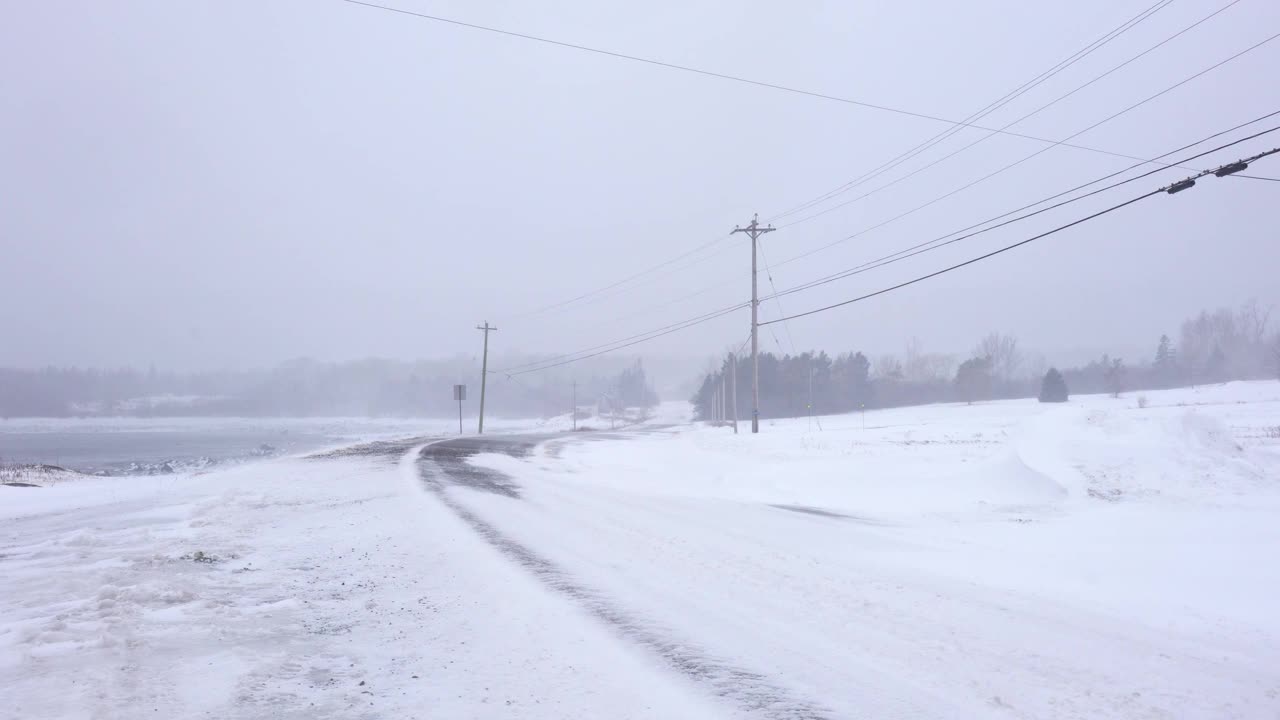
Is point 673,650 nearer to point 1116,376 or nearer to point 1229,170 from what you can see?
point 1229,170

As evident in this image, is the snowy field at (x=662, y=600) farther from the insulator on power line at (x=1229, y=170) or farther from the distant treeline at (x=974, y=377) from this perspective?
the distant treeline at (x=974, y=377)

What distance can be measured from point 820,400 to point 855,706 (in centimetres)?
9885

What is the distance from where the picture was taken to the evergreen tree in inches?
2758

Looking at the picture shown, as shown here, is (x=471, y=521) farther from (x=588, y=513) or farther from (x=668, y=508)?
(x=668, y=508)

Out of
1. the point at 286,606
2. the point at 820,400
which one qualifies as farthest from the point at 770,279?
the point at 820,400

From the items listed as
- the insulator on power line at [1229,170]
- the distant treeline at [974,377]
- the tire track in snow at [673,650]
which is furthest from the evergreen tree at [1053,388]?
the tire track in snow at [673,650]

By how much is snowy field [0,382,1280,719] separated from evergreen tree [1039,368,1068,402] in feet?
205

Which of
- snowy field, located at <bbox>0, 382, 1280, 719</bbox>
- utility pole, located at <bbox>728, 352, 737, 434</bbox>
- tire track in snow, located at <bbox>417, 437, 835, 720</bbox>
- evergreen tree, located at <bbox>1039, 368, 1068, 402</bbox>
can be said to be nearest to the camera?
tire track in snow, located at <bbox>417, 437, 835, 720</bbox>

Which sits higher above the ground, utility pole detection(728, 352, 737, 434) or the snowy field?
utility pole detection(728, 352, 737, 434)

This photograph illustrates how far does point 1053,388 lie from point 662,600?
7601cm

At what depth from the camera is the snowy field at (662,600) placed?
173 inches

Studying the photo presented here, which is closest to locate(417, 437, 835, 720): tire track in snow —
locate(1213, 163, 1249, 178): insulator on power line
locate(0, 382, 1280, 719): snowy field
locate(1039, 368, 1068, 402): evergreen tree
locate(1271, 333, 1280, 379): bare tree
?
→ locate(0, 382, 1280, 719): snowy field

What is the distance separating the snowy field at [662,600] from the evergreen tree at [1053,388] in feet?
205

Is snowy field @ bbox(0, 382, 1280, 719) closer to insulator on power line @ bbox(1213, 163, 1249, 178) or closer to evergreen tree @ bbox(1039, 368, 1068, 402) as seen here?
insulator on power line @ bbox(1213, 163, 1249, 178)
